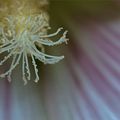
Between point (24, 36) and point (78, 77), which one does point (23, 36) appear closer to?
point (24, 36)

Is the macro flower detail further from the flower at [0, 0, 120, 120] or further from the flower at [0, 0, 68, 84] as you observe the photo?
the flower at [0, 0, 120, 120]

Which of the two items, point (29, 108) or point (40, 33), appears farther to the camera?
point (29, 108)

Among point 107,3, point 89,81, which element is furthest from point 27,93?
point 107,3

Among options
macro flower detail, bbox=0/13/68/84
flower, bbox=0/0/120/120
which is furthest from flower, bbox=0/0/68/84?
flower, bbox=0/0/120/120

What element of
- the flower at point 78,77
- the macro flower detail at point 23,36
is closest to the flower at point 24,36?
the macro flower detail at point 23,36

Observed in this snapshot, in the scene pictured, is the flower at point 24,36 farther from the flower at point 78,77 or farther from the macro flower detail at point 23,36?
the flower at point 78,77

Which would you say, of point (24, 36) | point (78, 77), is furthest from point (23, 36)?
point (78, 77)

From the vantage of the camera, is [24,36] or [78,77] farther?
[78,77]

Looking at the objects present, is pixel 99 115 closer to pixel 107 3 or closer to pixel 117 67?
pixel 117 67
